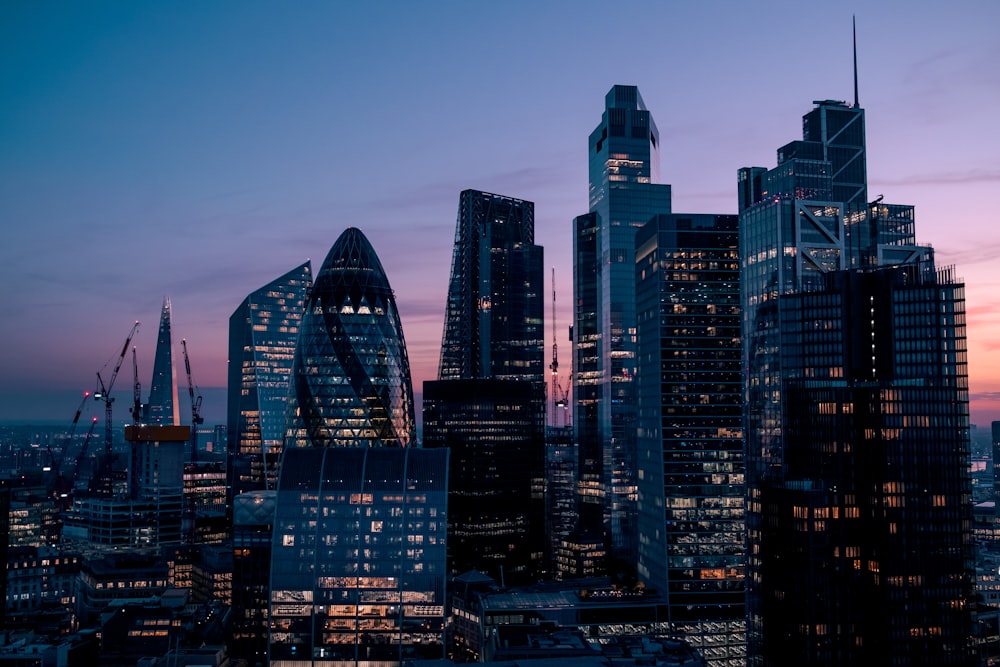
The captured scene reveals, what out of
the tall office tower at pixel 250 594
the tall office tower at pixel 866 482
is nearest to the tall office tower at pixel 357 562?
the tall office tower at pixel 250 594

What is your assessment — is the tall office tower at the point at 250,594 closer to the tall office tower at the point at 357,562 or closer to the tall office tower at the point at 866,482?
the tall office tower at the point at 357,562

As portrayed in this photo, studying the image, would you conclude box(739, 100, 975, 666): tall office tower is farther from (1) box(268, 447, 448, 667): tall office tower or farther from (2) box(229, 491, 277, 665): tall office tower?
(2) box(229, 491, 277, 665): tall office tower

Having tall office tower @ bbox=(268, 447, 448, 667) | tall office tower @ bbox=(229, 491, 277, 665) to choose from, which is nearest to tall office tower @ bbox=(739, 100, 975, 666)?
tall office tower @ bbox=(268, 447, 448, 667)

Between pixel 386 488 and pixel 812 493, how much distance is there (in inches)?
3325

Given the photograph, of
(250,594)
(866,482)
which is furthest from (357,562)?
(866,482)

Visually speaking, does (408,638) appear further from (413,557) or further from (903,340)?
(903,340)

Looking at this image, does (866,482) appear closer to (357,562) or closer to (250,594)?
(357,562)

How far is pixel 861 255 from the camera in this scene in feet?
580

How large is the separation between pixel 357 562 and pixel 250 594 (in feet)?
78.6

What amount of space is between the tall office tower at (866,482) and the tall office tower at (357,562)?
6317 cm

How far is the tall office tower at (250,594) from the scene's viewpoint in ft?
621

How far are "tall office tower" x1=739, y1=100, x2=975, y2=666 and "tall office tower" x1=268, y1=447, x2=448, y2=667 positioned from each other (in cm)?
6317

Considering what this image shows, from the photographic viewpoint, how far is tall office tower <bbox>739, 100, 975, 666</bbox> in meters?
134

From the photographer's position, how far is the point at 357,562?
184875 millimetres
